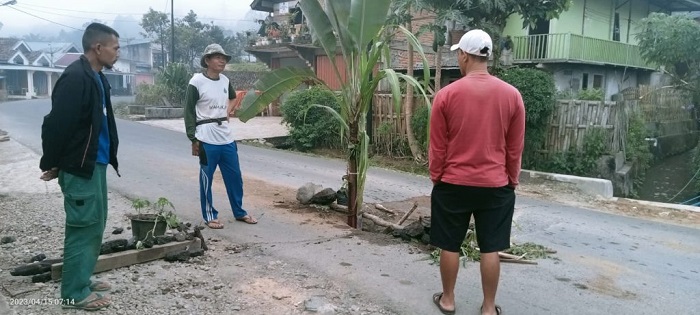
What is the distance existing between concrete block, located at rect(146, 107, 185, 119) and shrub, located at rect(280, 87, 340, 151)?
10496 millimetres

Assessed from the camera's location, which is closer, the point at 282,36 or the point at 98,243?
the point at 98,243

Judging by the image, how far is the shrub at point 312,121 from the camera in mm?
13469

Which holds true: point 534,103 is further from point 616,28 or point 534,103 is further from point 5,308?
point 616,28

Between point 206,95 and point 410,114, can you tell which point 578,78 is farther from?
point 206,95

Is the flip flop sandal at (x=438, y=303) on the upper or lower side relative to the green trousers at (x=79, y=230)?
lower

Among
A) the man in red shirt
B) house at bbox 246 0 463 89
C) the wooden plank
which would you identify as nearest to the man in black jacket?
the wooden plank

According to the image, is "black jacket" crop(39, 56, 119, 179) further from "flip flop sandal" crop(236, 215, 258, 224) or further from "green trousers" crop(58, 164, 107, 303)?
"flip flop sandal" crop(236, 215, 258, 224)

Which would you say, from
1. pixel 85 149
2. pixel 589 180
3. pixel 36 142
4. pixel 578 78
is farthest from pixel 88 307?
pixel 578 78

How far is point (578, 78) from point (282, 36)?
12.7m

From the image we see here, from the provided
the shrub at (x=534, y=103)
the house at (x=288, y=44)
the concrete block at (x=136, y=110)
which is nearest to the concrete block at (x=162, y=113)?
the concrete block at (x=136, y=110)

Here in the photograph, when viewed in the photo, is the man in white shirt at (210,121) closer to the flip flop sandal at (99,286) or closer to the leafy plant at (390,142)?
the flip flop sandal at (99,286)

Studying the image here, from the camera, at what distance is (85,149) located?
3.27 metres

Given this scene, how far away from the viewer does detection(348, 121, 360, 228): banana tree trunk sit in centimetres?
546

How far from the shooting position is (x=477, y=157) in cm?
325
